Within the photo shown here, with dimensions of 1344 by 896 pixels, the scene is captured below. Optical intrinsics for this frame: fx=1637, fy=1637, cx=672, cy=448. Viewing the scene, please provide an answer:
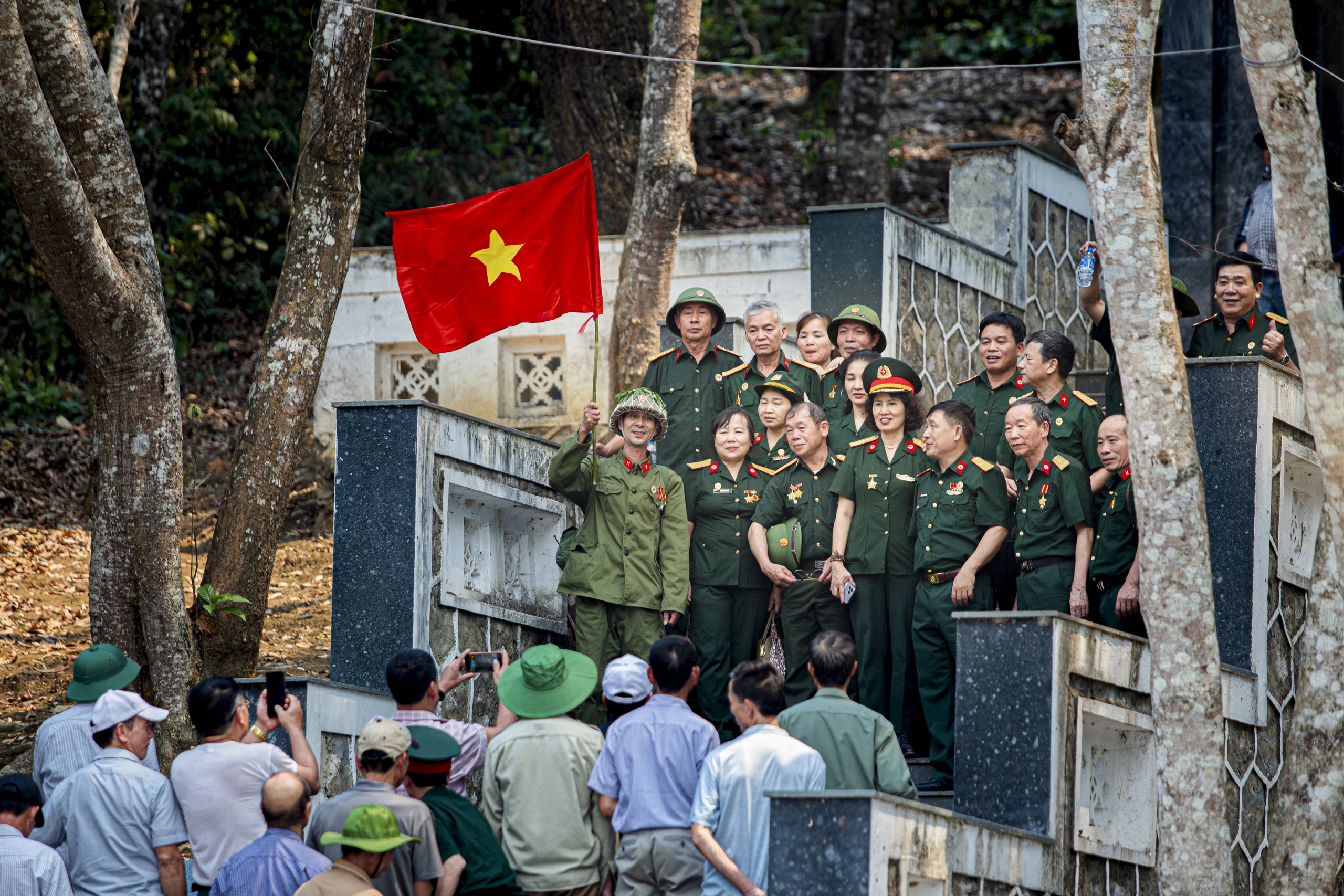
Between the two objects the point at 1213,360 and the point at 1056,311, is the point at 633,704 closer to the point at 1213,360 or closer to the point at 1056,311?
the point at 1213,360

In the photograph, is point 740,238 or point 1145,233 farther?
point 740,238

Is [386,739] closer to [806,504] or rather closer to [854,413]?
[806,504]

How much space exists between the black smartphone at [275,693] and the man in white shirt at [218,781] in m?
0.27

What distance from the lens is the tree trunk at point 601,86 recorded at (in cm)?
1327

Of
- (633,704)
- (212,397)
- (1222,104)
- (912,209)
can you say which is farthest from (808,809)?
(912,209)

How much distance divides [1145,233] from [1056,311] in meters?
5.98

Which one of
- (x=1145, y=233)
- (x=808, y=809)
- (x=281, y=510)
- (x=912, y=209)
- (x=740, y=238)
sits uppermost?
(x=912, y=209)

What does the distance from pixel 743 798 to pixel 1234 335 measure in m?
4.62

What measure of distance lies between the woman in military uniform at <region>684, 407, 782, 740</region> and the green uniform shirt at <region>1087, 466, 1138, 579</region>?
1617 mm

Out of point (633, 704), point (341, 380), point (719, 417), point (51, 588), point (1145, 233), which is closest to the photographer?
point (633, 704)

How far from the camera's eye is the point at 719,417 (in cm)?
823

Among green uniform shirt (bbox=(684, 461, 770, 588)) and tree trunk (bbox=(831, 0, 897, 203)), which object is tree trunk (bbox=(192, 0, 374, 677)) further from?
tree trunk (bbox=(831, 0, 897, 203))

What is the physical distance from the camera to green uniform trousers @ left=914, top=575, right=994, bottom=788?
7.21 metres

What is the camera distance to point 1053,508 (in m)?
7.35
